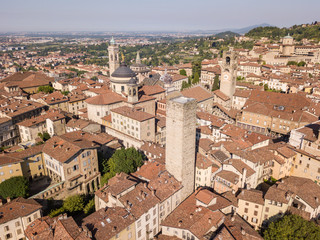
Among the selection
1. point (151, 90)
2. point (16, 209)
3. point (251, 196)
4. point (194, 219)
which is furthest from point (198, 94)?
point (16, 209)

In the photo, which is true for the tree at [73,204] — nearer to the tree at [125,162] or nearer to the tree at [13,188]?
the tree at [13,188]

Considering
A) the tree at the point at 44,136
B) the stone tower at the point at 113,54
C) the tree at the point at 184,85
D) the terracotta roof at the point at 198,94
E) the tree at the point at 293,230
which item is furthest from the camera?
the tree at the point at 184,85

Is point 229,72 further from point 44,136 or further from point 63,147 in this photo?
point 44,136

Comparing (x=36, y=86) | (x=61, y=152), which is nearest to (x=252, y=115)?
(x=61, y=152)

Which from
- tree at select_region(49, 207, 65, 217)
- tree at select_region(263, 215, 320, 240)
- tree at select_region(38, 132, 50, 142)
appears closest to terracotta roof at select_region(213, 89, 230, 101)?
tree at select_region(263, 215, 320, 240)

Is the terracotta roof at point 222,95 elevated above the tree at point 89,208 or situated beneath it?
elevated above

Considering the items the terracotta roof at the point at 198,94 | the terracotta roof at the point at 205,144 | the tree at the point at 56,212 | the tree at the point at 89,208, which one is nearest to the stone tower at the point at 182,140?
the terracotta roof at the point at 205,144

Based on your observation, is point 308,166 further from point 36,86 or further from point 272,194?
point 36,86
